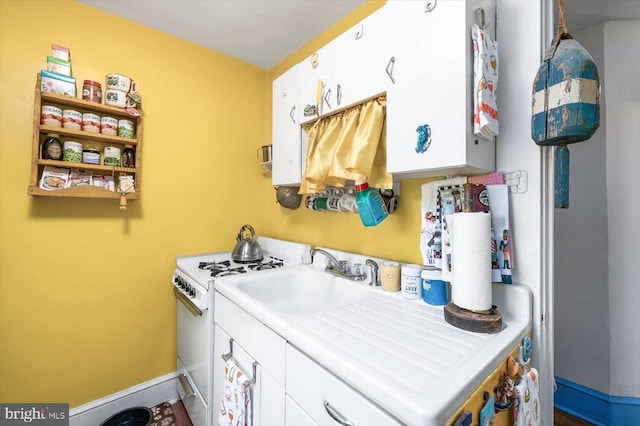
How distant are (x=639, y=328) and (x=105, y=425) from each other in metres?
3.06

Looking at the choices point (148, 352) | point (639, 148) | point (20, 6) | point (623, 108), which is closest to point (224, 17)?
point (20, 6)

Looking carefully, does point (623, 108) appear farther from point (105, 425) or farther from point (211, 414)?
point (105, 425)

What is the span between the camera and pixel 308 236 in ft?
6.14

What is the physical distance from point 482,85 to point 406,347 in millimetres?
798

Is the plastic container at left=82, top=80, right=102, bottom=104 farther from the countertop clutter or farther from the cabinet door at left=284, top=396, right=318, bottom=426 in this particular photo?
the cabinet door at left=284, top=396, right=318, bottom=426

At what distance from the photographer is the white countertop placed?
0.53 meters

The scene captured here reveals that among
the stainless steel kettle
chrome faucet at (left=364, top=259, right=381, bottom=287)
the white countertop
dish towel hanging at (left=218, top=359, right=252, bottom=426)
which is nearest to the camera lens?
the white countertop

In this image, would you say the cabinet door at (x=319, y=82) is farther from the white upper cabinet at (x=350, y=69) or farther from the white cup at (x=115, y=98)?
the white cup at (x=115, y=98)

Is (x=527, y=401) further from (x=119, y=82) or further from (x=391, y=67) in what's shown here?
(x=119, y=82)

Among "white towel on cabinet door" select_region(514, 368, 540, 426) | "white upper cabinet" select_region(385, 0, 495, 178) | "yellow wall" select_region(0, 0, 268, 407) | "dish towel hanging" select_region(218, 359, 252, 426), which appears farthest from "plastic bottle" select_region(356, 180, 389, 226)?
→ "yellow wall" select_region(0, 0, 268, 407)

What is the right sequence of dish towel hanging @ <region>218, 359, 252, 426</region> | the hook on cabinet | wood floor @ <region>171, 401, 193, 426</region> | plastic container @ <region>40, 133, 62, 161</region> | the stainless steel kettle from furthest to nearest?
the stainless steel kettle, wood floor @ <region>171, 401, 193, 426</region>, plastic container @ <region>40, 133, 62, 161</region>, dish towel hanging @ <region>218, 359, 252, 426</region>, the hook on cabinet

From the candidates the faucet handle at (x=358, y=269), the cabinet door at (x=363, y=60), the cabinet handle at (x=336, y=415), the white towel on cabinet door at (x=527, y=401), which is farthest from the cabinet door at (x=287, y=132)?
the white towel on cabinet door at (x=527, y=401)

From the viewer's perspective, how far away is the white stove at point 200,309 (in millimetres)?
1338
